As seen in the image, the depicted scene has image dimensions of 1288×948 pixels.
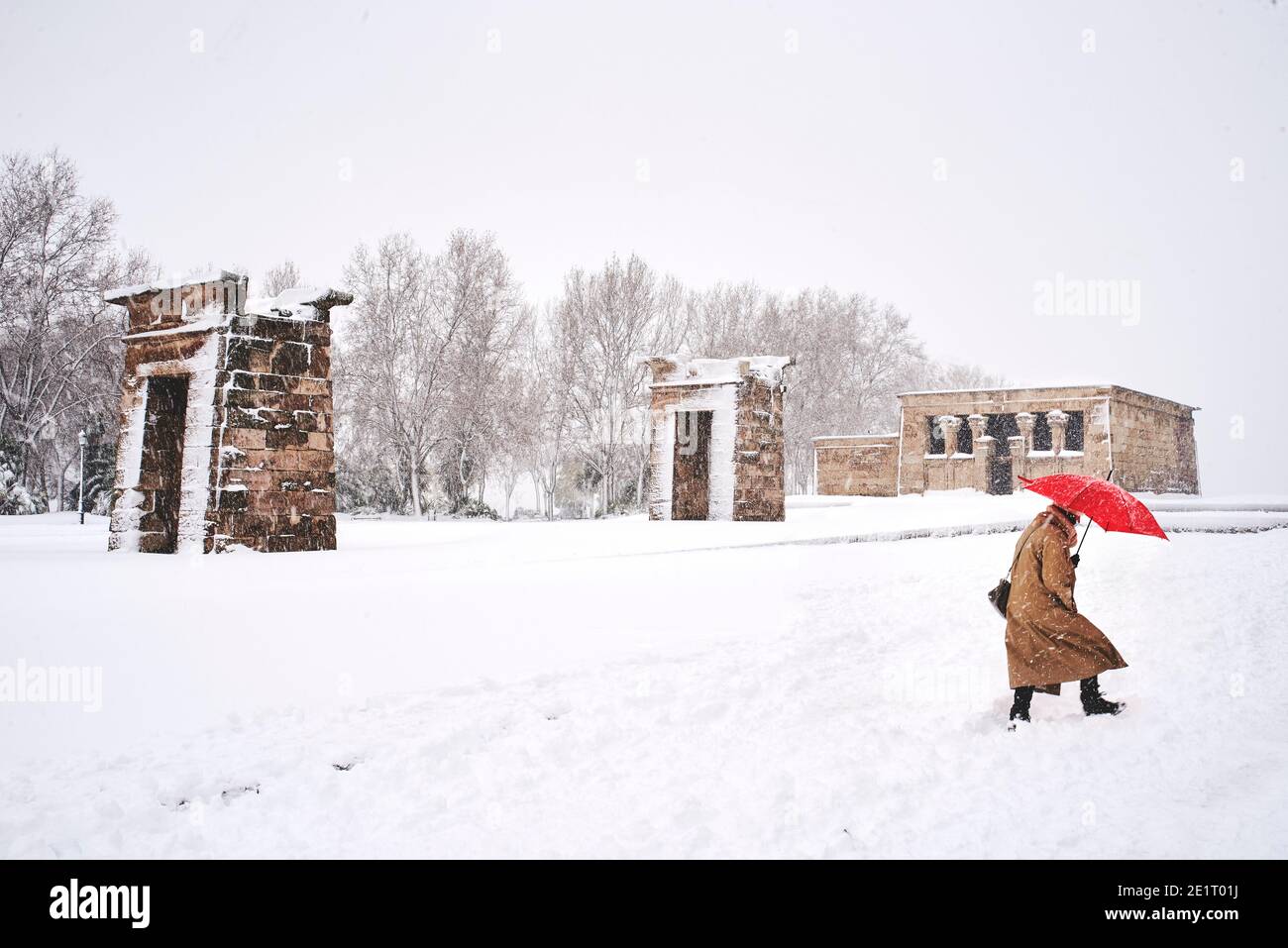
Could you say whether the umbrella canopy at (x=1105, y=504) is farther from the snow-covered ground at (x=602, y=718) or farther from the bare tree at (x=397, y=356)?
the bare tree at (x=397, y=356)

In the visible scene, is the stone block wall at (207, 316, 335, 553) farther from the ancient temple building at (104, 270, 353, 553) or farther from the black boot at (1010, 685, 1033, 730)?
the black boot at (1010, 685, 1033, 730)

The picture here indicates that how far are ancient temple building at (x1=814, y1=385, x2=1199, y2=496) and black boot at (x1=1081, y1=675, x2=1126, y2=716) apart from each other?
26.5 meters

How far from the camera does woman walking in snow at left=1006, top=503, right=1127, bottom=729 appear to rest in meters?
5.41

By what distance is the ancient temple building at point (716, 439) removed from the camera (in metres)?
17.6

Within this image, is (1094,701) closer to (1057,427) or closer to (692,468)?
(692,468)

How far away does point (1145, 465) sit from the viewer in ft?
109

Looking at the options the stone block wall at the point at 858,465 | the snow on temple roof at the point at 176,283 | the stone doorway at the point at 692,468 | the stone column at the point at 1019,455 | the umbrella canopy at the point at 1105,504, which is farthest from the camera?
the stone block wall at the point at 858,465

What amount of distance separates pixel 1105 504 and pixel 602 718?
11.3ft

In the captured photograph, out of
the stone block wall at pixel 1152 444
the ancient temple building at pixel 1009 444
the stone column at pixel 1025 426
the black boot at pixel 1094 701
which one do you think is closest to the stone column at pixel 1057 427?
the ancient temple building at pixel 1009 444

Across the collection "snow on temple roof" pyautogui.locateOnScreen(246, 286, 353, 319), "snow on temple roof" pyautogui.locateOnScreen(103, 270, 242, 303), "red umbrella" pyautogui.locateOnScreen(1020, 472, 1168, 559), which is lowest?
"red umbrella" pyautogui.locateOnScreen(1020, 472, 1168, 559)

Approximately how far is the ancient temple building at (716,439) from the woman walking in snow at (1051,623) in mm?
11895

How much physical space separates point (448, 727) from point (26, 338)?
2687 cm

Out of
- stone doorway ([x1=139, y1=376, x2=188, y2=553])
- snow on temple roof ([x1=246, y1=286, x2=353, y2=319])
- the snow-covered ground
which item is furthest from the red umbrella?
stone doorway ([x1=139, y1=376, x2=188, y2=553])
